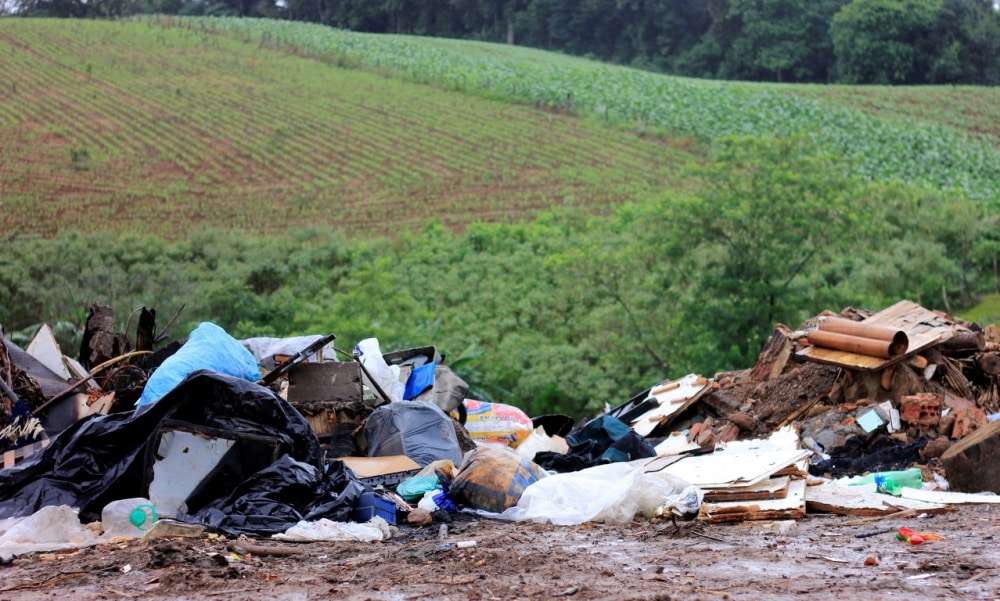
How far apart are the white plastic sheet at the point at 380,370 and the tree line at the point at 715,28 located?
5766cm

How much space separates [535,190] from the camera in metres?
37.3

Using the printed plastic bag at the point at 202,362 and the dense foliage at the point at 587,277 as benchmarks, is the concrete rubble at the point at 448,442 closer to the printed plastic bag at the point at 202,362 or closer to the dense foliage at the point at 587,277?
the printed plastic bag at the point at 202,362

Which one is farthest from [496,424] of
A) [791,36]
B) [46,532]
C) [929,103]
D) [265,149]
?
[791,36]

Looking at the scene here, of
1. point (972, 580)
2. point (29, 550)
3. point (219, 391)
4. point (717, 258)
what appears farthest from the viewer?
point (717, 258)

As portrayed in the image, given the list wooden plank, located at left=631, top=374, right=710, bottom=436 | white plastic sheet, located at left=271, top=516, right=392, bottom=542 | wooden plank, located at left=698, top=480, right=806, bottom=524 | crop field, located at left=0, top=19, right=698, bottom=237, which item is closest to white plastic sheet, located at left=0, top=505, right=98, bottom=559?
white plastic sheet, located at left=271, top=516, right=392, bottom=542

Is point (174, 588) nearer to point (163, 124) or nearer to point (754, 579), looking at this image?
point (754, 579)

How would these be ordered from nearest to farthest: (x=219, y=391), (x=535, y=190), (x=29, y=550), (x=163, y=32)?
(x=29, y=550) < (x=219, y=391) < (x=535, y=190) < (x=163, y=32)

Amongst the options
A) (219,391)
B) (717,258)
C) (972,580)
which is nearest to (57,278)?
(717,258)

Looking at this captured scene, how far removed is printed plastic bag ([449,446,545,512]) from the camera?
6.94 meters

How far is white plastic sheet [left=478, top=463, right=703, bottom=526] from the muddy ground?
30 centimetres

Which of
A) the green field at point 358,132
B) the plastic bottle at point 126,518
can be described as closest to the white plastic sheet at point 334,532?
the plastic bottle at point 126,518

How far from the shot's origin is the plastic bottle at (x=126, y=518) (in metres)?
6.14

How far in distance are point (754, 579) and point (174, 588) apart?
100 inches

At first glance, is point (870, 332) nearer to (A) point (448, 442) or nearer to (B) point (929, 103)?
(A) point (448, 442)
